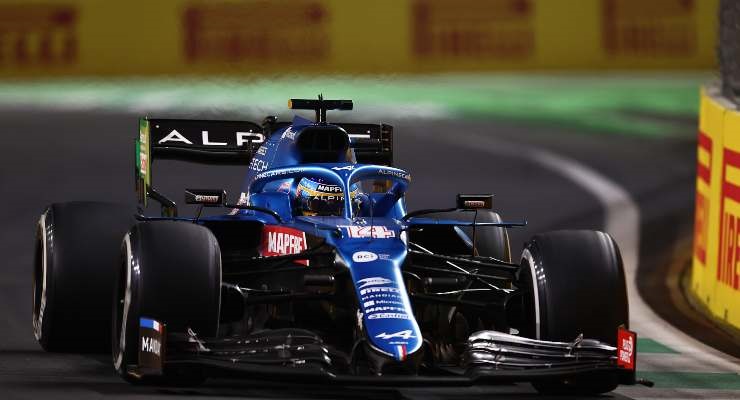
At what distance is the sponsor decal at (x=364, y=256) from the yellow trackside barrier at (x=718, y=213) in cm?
481

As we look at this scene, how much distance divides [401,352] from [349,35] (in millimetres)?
22013

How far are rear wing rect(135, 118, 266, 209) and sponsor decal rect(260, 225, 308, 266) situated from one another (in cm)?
237

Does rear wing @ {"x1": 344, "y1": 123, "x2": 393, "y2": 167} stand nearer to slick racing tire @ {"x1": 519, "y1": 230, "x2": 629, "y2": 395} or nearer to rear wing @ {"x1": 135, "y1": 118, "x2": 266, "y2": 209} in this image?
rear wing @ {"x1": 135, "y1": 118, "x2": 266, "y2": 209}

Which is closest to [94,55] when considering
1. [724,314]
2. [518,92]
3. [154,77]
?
[154,77]

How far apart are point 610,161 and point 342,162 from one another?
45.6 ft

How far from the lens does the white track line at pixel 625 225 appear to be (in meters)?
14.8

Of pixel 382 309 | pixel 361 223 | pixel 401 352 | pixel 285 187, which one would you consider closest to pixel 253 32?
pixel 285 187

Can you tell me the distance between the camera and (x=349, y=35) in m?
32.9

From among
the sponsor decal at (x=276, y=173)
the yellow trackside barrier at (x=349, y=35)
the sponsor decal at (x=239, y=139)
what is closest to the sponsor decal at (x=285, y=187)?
the sponsor decal at (x=276, y=173)

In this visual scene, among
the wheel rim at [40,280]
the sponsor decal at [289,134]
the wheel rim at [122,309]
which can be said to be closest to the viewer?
the wheel rim at [122,309]

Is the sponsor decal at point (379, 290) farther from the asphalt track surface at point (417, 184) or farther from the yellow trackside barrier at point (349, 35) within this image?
the yellow trackside barrier at point (349, 35)

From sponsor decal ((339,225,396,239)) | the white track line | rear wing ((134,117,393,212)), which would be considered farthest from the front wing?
rear wing ((134,117,393,212))

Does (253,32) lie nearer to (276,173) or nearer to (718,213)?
(718,213)

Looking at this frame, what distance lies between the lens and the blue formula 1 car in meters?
11.5
